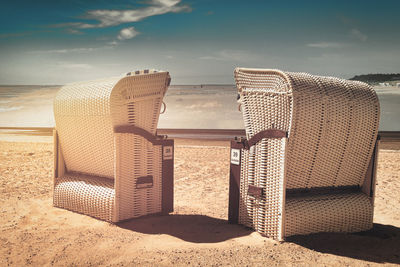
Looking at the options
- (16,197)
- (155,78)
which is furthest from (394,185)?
(16,197)

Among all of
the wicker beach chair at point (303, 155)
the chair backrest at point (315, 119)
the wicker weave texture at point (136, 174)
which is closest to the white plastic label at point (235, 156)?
the wicker beach chair at point (303, 155)

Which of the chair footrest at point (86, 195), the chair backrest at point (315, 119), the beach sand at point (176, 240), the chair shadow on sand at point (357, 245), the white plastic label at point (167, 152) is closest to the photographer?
the beach sand at point (176, 240)

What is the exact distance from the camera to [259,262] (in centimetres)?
362

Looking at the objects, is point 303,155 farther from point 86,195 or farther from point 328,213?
point 86,195

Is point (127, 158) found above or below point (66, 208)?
above

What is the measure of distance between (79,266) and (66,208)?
7.33 feet

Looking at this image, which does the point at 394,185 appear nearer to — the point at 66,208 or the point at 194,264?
the point at 194,264

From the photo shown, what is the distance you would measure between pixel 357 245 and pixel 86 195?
147 inches

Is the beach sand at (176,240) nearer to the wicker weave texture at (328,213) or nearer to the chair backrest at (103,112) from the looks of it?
the wicker weave texture at (328,213)

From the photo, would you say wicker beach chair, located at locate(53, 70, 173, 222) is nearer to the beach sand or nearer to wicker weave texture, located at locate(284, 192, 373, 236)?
the beach sand

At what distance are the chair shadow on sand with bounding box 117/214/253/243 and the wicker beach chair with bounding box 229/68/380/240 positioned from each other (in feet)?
0.76

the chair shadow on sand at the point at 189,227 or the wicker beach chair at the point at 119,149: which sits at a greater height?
the wicker beach chair at the point at 119,149

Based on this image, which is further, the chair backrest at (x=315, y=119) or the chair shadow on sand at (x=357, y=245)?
the chair backrest at (x=315, y=119)

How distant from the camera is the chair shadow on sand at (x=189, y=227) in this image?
4.43m
